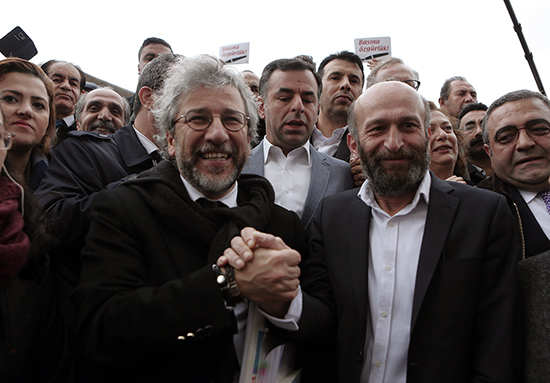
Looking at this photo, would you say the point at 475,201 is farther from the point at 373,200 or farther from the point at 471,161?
the point at 471,161

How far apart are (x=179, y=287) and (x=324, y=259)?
33.7 inches

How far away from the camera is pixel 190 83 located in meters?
2.13

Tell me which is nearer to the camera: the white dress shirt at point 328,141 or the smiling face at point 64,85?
the white dress shirt at point 328,141

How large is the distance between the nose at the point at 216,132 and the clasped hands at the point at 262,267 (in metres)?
0.58

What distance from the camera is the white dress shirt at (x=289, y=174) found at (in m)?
2.93

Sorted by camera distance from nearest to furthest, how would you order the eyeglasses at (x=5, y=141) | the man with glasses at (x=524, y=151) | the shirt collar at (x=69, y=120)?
the eyeglasses at (x=5, y=141)
the man with glasses at (x=524, y=151)
the shirt collar at (x=69, y=120)

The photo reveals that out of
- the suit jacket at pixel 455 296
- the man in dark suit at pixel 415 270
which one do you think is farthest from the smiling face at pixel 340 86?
the suit jacket at pixel 455 296

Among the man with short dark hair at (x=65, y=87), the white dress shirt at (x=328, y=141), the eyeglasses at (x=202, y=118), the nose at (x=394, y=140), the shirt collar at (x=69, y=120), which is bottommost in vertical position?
the white dress shirt at (x=328, y=141)

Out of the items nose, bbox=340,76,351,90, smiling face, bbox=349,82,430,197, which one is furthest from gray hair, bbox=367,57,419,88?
smiling face, bbox=349,82,430,197

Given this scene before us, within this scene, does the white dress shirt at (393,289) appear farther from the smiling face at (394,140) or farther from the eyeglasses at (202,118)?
the eyeglasses at (202,118)

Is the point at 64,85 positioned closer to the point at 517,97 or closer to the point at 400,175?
the point at 400,175

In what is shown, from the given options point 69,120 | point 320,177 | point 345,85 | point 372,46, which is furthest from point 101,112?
point 372,46

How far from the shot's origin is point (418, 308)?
182 cm

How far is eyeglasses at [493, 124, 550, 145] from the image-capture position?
281cm
